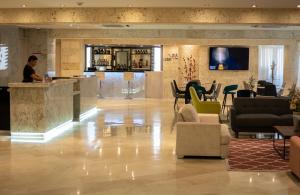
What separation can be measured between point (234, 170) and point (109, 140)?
337 centimetres

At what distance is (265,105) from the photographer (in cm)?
1025

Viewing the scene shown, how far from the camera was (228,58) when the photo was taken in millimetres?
19812

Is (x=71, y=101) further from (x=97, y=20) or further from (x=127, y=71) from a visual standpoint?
(x=127, y=71)

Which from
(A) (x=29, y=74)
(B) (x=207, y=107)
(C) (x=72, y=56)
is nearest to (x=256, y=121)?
(B) (x=207, y=107)

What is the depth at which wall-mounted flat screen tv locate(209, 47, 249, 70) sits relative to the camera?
64.7 feet

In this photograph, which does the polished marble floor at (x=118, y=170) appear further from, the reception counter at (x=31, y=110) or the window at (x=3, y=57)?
the window at (x=3, y=57)

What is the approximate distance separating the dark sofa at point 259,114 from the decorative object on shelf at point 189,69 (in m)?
9.80

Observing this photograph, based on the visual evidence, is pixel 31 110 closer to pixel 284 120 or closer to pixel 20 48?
pixel 284 120

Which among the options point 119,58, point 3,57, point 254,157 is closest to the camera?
point 254,157

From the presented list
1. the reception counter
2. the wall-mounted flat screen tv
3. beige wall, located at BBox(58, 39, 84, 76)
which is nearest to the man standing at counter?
the reception counter

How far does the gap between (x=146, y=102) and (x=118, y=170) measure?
11745 mm

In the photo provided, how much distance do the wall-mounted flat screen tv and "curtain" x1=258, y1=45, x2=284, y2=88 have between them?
26.8 inches

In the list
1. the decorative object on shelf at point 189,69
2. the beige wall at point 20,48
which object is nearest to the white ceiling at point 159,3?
the beige wall at point 20,48

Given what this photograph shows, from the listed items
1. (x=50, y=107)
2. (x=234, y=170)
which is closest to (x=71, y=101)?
(x=50, y=107)
